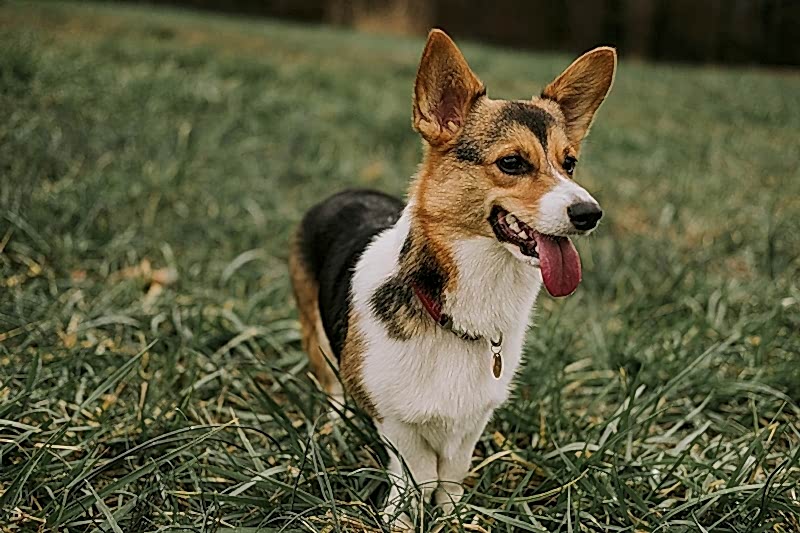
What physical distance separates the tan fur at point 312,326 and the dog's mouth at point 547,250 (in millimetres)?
1080

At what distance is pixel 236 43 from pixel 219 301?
6.27 metres

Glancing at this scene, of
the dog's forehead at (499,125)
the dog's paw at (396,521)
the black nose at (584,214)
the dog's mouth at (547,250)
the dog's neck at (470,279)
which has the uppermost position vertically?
the dog's forehead at (499,125)

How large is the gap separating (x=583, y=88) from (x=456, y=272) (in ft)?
2.86

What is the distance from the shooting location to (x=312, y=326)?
129 inches

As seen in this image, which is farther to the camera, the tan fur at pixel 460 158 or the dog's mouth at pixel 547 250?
the tan fur at pixel 460 158

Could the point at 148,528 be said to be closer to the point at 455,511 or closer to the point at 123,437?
the point at 123,437

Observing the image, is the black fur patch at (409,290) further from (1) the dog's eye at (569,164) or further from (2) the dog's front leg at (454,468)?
(1) the dog's eye at (569,164)

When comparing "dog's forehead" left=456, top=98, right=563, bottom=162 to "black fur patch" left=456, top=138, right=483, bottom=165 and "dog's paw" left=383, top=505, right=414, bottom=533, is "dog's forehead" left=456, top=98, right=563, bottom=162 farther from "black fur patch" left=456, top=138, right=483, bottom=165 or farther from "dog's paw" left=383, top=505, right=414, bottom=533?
"dog's paw" left=383, top=505, right=414, bottom=533

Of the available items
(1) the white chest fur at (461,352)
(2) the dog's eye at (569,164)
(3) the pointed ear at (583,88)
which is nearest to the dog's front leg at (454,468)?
(1) the white chest fur at (461,352)

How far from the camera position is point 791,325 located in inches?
154

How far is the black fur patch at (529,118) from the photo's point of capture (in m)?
2.42

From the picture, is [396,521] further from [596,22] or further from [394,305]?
[596,22]

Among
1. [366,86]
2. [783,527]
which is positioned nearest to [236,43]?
[366,86]

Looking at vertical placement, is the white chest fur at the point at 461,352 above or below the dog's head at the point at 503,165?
below
